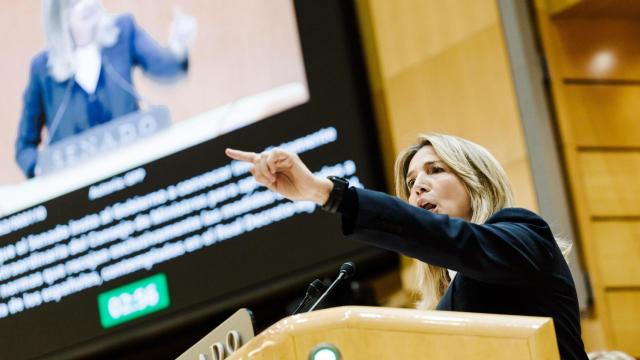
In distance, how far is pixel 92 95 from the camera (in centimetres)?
525

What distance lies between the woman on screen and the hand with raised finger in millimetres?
3250

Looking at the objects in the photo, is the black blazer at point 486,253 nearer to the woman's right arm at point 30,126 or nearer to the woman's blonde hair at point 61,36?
the woman's blonde hair at point 61,36

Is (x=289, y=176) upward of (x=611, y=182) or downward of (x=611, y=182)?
upward

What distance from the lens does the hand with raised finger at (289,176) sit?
177 centimetres

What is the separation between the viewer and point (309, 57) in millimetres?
4594

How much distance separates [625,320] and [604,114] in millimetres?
780

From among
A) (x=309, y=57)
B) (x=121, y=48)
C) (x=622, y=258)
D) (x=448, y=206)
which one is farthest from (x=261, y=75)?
(x=448, y=206)

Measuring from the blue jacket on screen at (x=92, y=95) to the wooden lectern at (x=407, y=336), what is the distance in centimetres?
346

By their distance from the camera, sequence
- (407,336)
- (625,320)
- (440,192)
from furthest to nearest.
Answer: (625,320) → (440,192) → (407,336)

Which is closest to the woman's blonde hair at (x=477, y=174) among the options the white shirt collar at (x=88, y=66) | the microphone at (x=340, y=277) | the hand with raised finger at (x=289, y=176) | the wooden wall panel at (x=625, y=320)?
the microphone at (x=340, y=277)

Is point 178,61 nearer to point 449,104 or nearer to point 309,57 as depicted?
point 309,57

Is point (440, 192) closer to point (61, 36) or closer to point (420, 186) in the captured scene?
point (420, 186)

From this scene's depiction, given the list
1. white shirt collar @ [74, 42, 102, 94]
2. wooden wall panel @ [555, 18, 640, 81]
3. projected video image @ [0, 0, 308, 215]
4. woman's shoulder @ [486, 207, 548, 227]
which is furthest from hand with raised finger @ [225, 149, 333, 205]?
white shirt collar @ [74, 42, 102, 94]

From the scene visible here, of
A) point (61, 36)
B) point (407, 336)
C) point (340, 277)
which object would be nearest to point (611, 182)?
point (340, 277)
